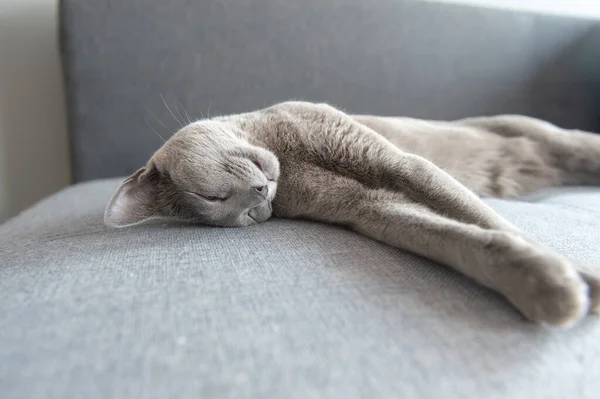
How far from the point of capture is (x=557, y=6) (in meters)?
2.33

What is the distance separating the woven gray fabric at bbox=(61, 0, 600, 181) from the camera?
1725 mm

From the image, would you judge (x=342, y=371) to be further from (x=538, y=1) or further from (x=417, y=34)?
(x=538, y=1)

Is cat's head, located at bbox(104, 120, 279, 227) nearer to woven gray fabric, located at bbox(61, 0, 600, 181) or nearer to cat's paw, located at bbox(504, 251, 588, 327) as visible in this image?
cat's paw, located at bbox(504, 251, 588, 327)

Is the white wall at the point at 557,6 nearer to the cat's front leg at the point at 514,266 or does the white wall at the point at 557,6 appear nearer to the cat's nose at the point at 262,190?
the cat's nose at the point at 262,190

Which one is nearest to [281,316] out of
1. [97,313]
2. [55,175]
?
[97,313]

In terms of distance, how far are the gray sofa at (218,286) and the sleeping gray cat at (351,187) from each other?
0.15 feet

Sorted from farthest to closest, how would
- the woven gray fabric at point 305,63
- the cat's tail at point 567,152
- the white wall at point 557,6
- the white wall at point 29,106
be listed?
the white wall at point 557,6 → the white wall at point 29,106 → the woven gray fabric at point 305,63 → the cat's tail at point 567,152

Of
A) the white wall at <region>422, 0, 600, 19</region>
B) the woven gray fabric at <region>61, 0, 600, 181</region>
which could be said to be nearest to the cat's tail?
the woven gray fabric at <region>61, 0, 600, 181</region>

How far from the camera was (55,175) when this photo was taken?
2.06 m

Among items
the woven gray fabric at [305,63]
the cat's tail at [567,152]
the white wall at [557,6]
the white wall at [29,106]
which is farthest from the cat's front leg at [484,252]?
the white wall at [557,6]

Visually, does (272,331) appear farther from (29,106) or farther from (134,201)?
(29,106)

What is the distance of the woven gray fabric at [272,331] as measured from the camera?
1.43 feet

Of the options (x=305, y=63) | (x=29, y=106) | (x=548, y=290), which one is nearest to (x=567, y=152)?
(x=305, y=63)

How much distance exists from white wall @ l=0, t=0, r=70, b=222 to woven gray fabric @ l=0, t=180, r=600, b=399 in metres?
1.42
